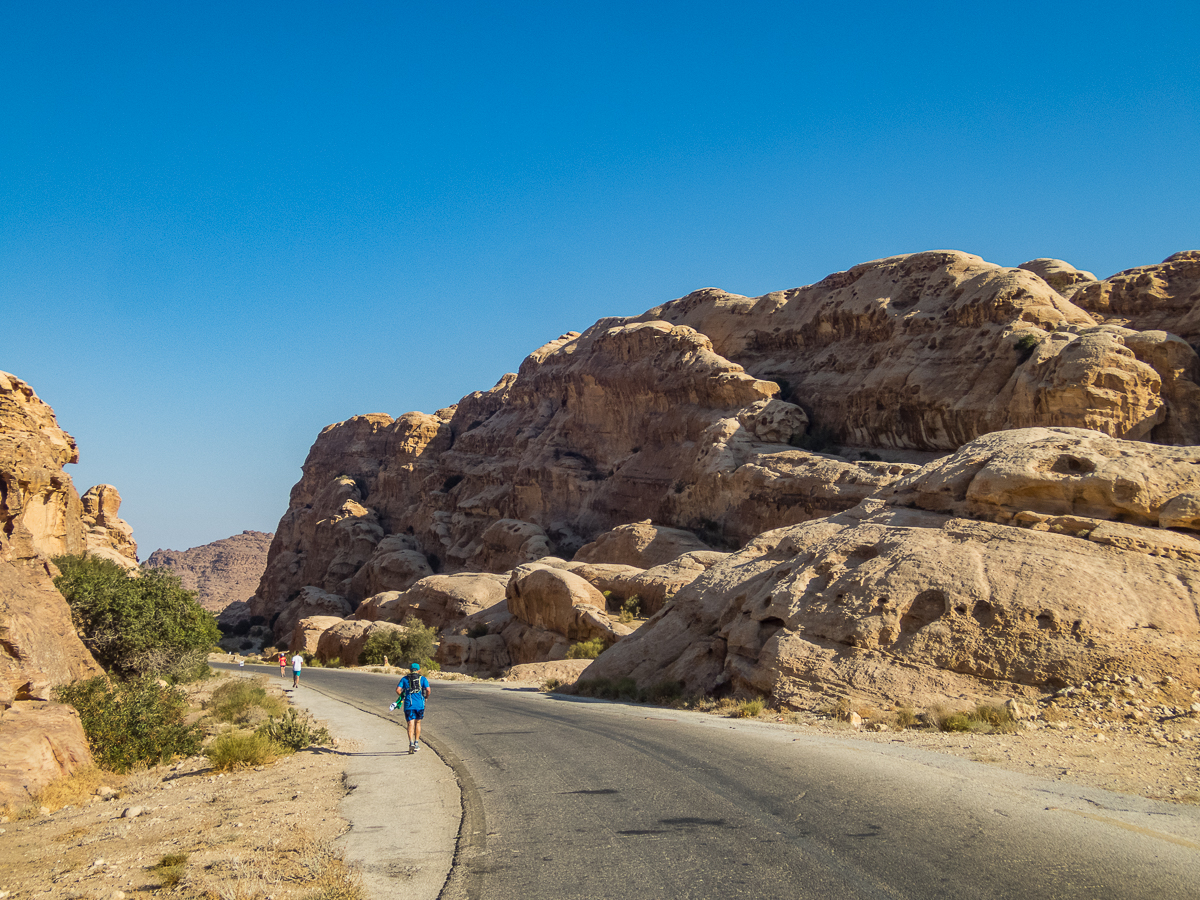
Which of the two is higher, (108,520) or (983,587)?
(108,520)

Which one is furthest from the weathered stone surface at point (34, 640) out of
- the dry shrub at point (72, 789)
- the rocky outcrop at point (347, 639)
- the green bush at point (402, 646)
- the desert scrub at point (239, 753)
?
the rocky outcrop at point (347, 639)

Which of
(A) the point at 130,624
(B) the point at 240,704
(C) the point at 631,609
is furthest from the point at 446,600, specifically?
(B) the point at 240,704

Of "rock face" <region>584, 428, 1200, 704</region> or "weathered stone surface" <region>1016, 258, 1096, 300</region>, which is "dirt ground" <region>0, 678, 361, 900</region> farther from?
"weathered stone surface" <region>1016, 258, 1096, 300</region>

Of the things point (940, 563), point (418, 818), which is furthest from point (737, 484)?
point (418, 818)

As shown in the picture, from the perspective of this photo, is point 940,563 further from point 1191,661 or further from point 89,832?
point 89,832

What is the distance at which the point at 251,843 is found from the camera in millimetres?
7441

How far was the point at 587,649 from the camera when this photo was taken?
33250 millimetres

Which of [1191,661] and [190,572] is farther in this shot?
[190,572]

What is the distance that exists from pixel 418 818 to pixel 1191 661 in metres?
12.2

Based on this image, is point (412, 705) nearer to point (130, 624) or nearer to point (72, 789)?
point (72, 789)

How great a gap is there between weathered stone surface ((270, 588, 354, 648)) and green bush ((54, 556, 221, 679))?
4713 centimetres

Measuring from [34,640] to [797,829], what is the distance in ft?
44.9

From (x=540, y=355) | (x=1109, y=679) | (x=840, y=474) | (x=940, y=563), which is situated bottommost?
(x=1109, y=679)

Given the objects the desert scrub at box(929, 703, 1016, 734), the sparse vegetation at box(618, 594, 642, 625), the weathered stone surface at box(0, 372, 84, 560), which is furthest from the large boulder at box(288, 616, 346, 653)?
the desert scrub at box(929, 703, 1016, 734)
